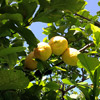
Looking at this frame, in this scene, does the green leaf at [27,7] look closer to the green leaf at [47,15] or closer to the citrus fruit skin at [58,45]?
the green leaf at [47,15]

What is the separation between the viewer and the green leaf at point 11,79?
95cm

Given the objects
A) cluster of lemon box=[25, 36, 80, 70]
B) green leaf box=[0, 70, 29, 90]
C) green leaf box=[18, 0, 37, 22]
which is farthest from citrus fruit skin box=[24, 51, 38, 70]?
green leaf box=[0, 70, 29, 90]

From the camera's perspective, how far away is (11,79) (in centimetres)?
96

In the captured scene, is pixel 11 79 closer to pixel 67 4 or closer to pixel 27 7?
pixel 27 7

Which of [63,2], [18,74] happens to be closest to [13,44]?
[63,2]

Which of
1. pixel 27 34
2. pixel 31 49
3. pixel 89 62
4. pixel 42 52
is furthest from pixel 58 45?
pixel 89 62

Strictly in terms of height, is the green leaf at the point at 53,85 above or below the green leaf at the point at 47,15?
below

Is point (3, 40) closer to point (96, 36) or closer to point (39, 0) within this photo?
point (39, 0)

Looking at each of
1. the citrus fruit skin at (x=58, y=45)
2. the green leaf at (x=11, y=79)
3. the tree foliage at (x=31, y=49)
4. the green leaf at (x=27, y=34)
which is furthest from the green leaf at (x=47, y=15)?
the green leaf at (x=11, y=79)

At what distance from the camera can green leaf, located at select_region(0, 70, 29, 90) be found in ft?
3.11

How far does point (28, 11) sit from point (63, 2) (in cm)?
28

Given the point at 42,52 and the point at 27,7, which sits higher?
the point at 27,7

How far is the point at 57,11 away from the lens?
1.38 meters

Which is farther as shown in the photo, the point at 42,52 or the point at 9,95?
the point at 42,52
